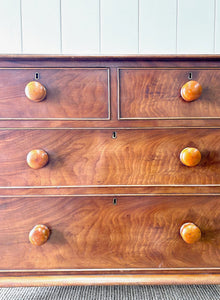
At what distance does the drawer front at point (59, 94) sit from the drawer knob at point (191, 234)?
386mm

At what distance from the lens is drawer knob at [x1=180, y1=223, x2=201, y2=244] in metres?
0.55

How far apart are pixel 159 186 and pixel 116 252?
235mm

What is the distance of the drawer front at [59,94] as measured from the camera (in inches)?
21.8

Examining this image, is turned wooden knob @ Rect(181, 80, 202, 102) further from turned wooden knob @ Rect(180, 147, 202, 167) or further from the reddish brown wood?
the reddish brown wood

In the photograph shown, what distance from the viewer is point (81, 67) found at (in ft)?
1.82

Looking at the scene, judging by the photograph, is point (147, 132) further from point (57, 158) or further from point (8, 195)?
point (8, 195)
